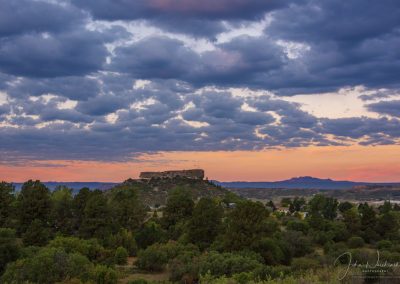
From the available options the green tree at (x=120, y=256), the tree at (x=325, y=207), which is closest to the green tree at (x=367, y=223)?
the tree at (x=325, y=207)

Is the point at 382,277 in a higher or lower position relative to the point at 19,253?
higher

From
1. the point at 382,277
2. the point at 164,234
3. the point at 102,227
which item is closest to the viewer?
the point at 382,277

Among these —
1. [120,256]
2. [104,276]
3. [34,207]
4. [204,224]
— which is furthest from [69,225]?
[104,276]

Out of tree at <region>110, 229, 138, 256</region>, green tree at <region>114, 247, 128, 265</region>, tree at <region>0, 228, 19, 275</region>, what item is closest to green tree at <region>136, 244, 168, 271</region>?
green tree at <region>114, 247, 128, 265</region>

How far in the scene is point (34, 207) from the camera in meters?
51.0

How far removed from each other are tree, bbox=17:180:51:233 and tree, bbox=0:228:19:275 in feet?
34.7

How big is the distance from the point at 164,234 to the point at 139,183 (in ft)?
254

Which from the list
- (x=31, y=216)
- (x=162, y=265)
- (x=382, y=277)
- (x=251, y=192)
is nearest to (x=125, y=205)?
(x=31, y=216)

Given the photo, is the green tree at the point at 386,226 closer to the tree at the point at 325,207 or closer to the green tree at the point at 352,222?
the green tree at the point at 352,222

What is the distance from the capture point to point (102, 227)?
50094 millimetres

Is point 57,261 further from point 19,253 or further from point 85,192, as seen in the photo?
point 85,192

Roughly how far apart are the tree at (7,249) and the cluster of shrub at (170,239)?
0.24 ft

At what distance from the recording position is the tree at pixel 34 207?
167ft

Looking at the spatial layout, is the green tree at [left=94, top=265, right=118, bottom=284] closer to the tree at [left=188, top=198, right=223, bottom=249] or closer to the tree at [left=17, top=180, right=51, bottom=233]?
the tree at [left=188, top=198, right=223, bottom=249]
